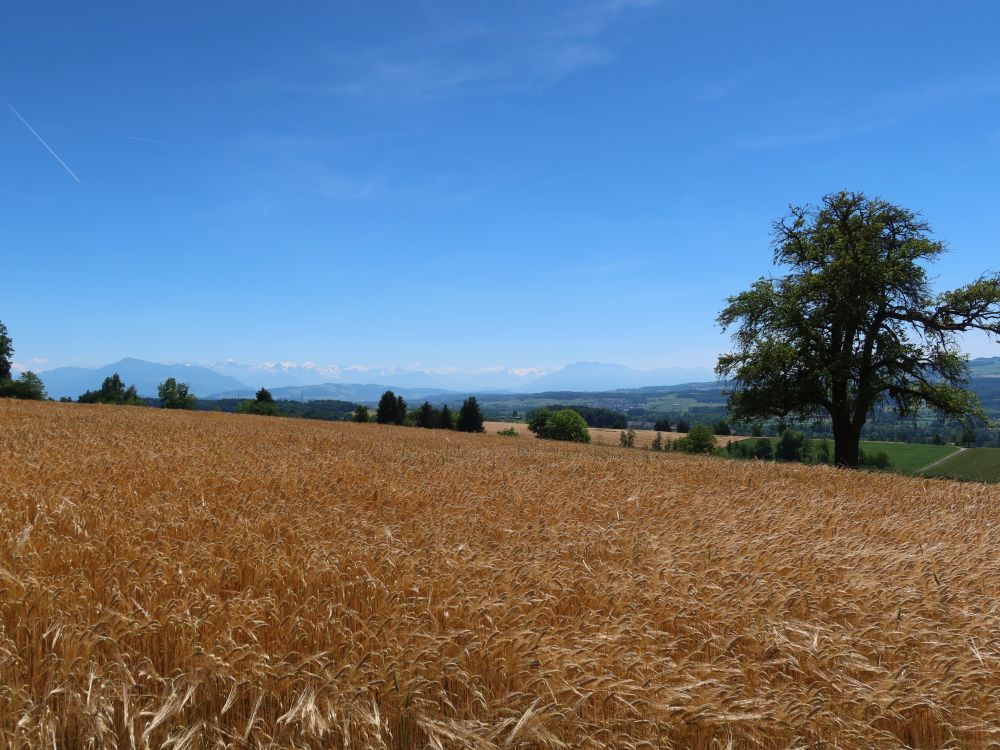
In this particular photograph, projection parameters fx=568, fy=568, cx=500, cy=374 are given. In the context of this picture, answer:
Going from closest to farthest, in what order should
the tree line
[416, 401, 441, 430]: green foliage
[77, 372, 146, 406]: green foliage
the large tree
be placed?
the large tree, [77, 372, 146, 406]: green foliage, [416, 401, 441, 430]: green foliage, the tree line

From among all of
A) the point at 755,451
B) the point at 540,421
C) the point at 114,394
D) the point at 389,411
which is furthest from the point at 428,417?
the point at 114,394

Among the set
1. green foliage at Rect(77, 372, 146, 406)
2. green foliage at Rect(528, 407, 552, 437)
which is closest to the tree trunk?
green foliage at Rect(528, 407, 552, 437)

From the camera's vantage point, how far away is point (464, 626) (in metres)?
3.83

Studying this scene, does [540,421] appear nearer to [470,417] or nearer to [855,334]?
[470,417]

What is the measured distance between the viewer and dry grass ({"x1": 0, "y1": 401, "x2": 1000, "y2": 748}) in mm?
2943

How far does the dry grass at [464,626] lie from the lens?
9.66 ft

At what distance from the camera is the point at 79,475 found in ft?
24.6

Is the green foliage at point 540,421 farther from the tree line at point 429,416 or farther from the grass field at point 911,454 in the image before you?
the grass field at point 911,454

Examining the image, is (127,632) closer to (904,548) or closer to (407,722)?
(407,722)

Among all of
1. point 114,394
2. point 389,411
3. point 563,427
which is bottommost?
point 563,427

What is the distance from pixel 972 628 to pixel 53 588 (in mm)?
6565

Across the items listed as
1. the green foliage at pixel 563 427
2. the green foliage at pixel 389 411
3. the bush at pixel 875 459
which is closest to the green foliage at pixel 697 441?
the bush at pixel 875 459

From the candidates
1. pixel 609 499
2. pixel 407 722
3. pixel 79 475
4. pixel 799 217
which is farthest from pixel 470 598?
pixel 799 217

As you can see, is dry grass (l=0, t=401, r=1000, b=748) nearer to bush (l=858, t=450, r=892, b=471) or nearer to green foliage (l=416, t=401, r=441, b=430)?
bush (l=858, t=450, r=892, b=471)
